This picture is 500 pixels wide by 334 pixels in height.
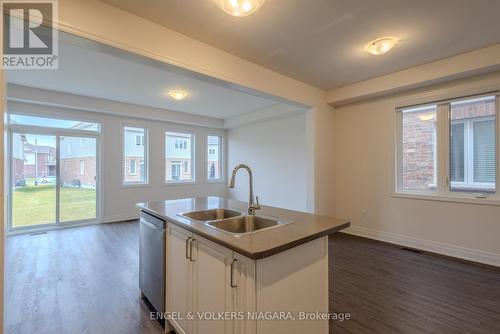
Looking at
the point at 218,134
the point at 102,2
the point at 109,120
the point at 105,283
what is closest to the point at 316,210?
the point at 105,283

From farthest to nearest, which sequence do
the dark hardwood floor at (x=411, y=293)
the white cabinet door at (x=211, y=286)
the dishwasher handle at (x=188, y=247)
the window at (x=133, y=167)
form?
the window at (x=133, y=167) → the dark hardwood floor at (x=411, y=293) → the dishwasher handle at (x=188, y=247) → the white cabinet door at (x=211, y=286)

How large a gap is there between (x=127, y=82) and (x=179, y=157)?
2.90 metres

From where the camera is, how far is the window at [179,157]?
6.30 metres

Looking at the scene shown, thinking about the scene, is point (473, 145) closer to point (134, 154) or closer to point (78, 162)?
point (134, 154)

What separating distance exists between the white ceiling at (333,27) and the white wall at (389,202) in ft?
2.90

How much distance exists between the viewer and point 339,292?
2320mm

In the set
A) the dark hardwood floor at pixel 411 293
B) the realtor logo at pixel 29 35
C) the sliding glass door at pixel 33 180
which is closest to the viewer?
the realtor logo at pixel 29 35

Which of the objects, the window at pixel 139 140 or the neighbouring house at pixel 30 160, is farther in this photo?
the window at pixel 139 140

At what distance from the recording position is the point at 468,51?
2822 mm

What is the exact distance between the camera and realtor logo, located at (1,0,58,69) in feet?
5.60

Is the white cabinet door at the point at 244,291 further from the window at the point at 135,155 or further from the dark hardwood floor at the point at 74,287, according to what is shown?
the window at the point at 135,155

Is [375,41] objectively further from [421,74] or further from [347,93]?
[347,93]

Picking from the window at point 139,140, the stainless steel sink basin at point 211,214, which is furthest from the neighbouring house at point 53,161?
the stainless steel sink basin at point 211,214

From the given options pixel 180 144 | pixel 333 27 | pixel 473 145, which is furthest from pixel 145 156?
pixel 473 145
